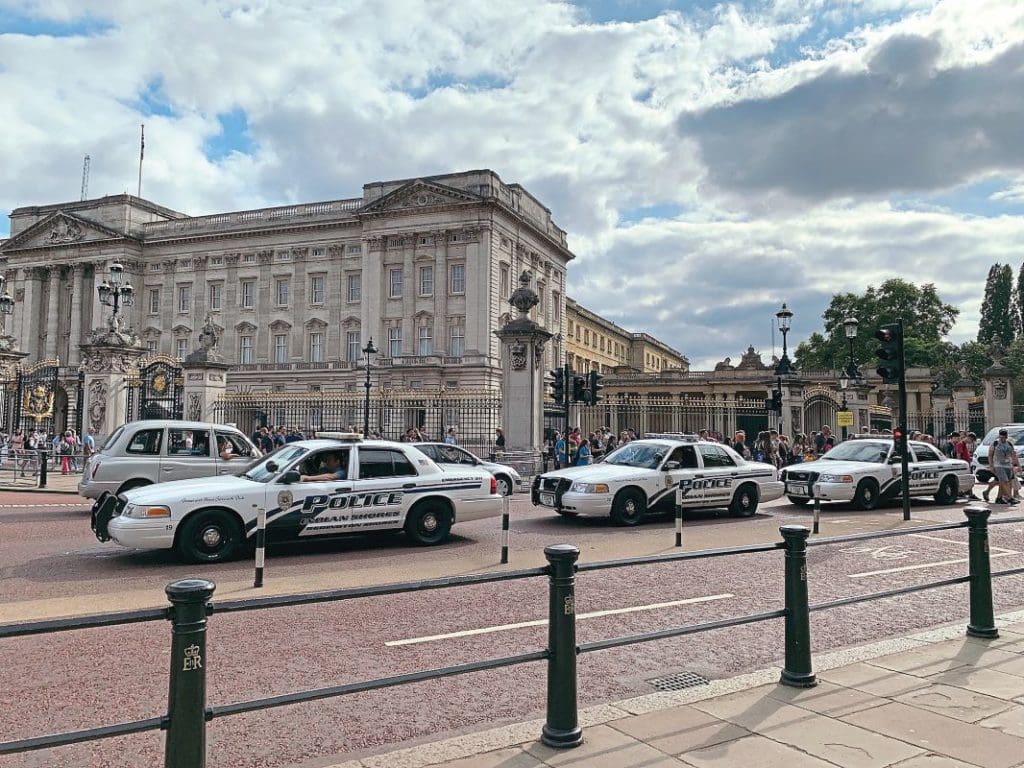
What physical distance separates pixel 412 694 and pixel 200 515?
215 inches

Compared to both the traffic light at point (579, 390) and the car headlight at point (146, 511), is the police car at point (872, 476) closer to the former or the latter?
the traffic light at point (579, 390)

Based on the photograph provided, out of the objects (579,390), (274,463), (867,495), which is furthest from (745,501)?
(274,463)

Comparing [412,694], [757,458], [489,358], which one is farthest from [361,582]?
[489,358]

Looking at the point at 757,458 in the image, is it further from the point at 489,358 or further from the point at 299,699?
the point at 489,358

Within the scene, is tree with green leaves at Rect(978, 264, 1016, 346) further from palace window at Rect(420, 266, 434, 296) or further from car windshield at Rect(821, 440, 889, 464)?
car windshield at Rect(821, 440, 889, 464)

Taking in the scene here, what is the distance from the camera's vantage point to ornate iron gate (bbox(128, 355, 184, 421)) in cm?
2731

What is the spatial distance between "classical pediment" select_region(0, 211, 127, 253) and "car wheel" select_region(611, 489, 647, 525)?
6481cm

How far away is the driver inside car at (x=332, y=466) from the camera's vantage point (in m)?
10.9

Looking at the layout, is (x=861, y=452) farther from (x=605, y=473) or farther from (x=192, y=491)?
(x=192, y=491)

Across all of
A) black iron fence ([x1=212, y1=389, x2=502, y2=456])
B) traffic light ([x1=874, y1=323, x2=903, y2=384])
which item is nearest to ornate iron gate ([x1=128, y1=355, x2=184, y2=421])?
black iron fence ([x1=212, y1=389, x2=502, y2=456])

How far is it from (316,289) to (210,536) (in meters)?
57.4

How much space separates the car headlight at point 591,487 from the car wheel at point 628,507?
35 cm

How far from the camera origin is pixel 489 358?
58.0 meters

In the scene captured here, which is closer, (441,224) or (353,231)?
(441,224)
